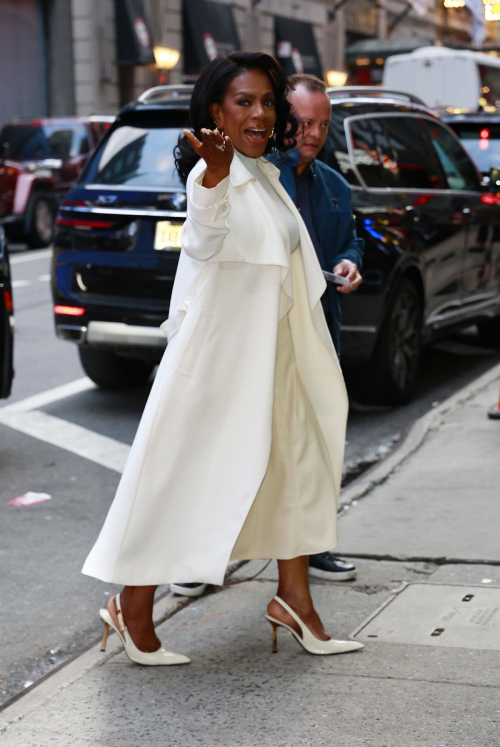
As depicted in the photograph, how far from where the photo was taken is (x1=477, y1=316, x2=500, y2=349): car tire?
388 inches

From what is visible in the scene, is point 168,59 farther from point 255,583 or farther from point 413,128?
point 255,583

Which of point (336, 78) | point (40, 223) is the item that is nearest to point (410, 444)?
point (40, 223)

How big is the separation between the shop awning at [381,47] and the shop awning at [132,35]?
1465 centimetres

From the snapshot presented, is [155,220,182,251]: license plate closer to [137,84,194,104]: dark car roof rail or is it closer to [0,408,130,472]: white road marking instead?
[137,84,194,104]: dark car roof rail

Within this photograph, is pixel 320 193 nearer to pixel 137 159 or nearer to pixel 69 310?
pixel 137 159

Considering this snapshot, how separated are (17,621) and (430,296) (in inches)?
167

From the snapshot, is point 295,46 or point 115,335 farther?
point 295,46

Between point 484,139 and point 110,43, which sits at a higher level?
point 110,43

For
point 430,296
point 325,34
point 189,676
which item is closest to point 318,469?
point 189,676

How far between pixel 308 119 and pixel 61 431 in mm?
3344

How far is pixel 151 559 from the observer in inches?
137

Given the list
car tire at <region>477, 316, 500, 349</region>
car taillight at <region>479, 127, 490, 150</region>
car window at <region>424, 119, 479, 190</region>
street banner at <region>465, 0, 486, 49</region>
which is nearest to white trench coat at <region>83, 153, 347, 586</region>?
car window at <region>424, 119, 479, 190</region>

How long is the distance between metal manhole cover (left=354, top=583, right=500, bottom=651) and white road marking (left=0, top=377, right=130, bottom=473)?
2408 millimetres

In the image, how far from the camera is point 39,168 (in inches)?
740
